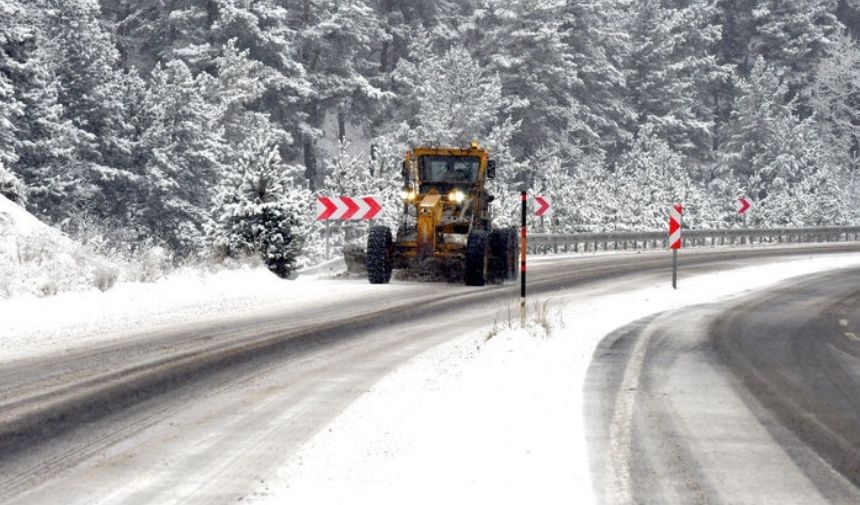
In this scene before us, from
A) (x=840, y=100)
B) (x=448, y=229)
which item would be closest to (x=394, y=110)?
(x=840, y=100)

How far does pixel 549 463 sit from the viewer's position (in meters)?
6.06

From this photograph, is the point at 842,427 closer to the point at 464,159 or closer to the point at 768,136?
the point at 464,159

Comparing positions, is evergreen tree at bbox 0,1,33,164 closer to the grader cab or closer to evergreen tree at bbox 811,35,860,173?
the grader cab

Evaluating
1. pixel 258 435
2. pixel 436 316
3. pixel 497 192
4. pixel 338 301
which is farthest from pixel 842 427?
pixel 497 192

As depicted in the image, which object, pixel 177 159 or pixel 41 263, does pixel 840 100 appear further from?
pixel 41 263

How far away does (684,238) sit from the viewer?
42.5 meters

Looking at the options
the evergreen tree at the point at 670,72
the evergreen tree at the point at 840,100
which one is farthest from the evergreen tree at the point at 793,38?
the evergreen tree at the point at 670,72

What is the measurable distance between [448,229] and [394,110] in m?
43.1

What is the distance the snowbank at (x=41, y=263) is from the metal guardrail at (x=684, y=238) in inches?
746

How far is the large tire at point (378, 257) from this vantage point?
2023 centimetres

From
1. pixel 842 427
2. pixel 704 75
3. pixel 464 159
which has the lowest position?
pixel 842 427

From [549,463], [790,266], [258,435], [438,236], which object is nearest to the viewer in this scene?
[549,463]

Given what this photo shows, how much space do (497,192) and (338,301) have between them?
27.5 meters

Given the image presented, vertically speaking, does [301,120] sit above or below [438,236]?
above
